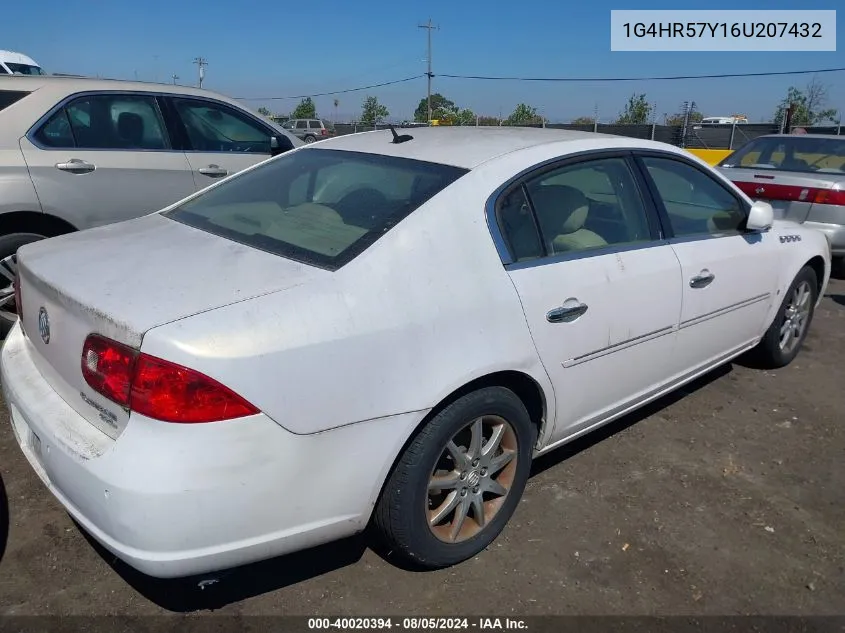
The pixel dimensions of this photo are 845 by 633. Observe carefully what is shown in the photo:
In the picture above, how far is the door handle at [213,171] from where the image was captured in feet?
16.9

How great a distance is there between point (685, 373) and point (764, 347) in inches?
49.0

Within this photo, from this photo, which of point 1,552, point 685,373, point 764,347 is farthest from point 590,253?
point 1,552

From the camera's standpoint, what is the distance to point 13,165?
4297 mm

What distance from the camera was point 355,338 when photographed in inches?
81.1

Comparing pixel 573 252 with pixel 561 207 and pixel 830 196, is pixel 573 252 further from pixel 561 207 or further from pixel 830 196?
pixel 830 196

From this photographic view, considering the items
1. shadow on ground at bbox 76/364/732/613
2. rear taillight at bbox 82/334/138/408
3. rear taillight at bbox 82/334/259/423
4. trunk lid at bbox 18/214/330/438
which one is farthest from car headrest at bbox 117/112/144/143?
rear taillight at bbox 82/334/259/423

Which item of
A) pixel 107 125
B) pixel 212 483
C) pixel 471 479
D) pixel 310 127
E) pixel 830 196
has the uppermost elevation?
pixel 310 127

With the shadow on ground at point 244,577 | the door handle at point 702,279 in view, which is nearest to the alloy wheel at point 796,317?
the door handle at point 702,279

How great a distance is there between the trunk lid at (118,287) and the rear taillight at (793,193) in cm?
600

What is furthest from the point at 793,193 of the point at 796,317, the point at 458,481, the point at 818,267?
the point at 458,481

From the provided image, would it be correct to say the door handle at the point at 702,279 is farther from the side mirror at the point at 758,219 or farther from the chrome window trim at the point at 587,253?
the side mirror at the point at 758,219

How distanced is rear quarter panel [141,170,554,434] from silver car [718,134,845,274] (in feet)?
17.3

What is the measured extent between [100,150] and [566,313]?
3.64 m

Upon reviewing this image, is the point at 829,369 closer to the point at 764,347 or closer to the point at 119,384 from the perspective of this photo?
the point at 764,347
